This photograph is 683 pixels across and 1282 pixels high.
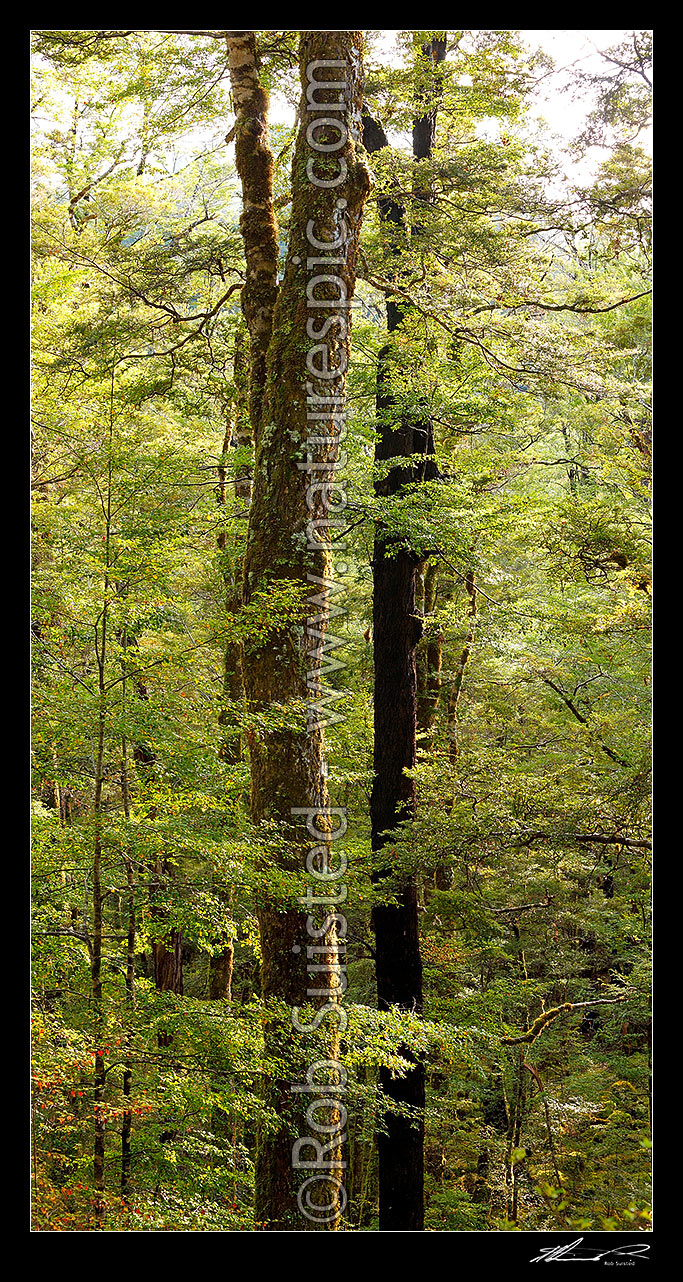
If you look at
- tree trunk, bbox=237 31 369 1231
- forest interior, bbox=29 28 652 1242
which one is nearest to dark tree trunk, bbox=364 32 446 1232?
forest interior, bbox=29 28 652 1242

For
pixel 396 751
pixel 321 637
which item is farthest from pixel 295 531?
pixel 396 751

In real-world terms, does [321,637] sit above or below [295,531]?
below

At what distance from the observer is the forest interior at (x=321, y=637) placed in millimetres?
2951

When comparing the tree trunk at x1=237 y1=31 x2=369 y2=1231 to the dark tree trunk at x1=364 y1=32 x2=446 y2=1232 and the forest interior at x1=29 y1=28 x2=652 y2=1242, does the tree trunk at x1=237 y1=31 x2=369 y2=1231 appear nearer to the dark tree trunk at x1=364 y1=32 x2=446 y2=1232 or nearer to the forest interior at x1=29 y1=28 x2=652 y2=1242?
the forest interior at x1=29 y1=28 x2=652 y2=1242

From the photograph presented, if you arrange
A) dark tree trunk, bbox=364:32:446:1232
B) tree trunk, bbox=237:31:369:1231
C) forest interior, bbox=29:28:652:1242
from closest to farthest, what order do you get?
tree trunk, bbox=237:31:369:1231 → forest interior, bbox=29:28:652:1242 → dark tree trunk, bbox=364:32:446:1232

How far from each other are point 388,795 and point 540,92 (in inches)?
169

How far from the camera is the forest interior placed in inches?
116

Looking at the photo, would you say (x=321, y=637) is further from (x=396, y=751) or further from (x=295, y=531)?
(x=396, y=751)

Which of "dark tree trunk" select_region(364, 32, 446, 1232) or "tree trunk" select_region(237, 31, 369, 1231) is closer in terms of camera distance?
"tree trunk" select_region(237, 31, 369, 1231)

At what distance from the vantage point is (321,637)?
310cm

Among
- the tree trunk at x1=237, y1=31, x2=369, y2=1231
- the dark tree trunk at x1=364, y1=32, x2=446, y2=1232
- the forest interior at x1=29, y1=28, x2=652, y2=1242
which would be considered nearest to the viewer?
the tree trunk at x1=237, y1=31, x2=369, y2=1231
